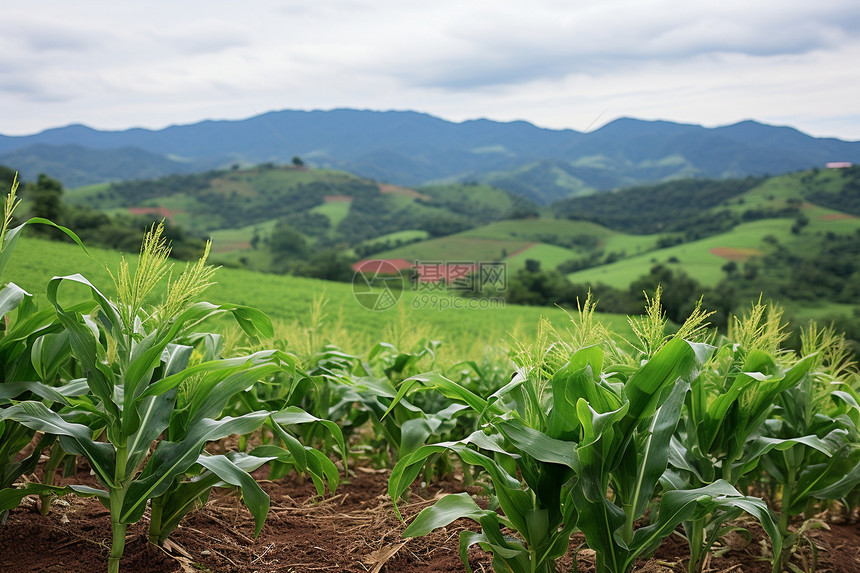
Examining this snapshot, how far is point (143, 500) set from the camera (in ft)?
7.62

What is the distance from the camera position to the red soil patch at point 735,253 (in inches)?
1975

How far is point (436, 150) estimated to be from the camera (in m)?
59.5

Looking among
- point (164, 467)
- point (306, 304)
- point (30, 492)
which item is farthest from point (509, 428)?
point (306, 304)

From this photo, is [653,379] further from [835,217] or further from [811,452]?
[835,217]

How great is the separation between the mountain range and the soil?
17.9 metres

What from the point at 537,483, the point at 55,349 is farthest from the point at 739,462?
the point at 55,349

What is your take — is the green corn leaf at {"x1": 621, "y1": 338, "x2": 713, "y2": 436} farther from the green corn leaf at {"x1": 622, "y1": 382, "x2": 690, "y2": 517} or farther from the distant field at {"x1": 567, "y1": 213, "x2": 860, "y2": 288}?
the distant field at {"x1": 567, "y1": 213, "x2": 860, "y2": 288}

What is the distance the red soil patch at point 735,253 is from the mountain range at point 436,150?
41.1ft

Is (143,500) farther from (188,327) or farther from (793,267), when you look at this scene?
(793,267)

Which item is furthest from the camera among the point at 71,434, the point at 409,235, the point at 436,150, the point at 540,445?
the point at 436,150

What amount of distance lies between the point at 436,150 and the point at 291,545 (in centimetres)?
5883

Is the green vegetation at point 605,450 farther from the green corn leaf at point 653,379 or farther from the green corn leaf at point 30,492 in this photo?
the green corn leaf at point 30,492

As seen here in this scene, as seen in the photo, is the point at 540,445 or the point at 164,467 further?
the point at 164,467

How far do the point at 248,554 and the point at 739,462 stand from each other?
2.58m
